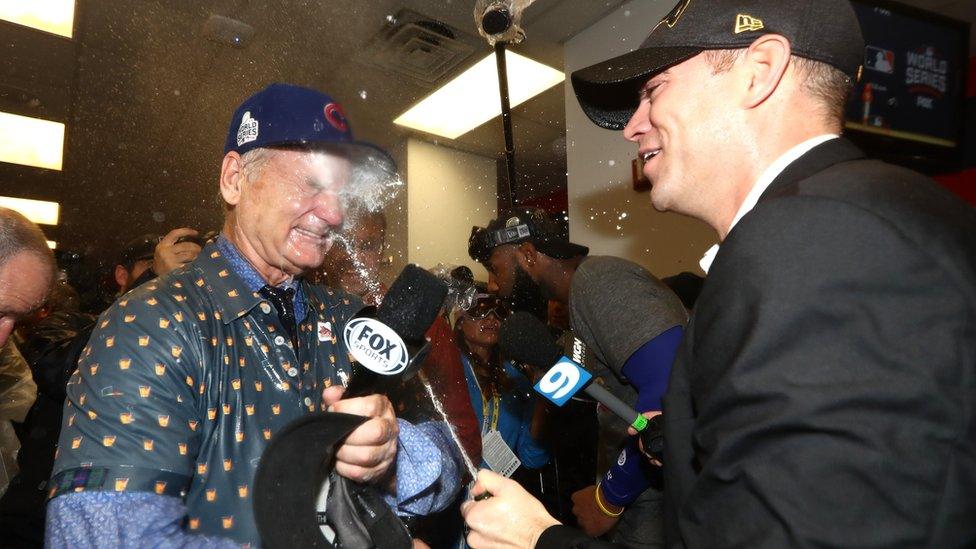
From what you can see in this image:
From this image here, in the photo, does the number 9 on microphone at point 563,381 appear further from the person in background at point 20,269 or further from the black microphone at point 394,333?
the person in background at point 20,269

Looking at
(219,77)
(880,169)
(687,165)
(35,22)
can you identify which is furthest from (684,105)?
(35,22)

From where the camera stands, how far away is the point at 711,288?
2.46ft

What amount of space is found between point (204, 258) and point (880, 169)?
133cm

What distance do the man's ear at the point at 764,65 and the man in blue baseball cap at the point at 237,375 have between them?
915mm

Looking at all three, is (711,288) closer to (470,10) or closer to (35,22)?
(470,10)

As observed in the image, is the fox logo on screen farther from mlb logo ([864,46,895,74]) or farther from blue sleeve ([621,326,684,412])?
mlb logo ([864,46,895,74])

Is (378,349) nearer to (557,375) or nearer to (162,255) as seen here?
(557,375)

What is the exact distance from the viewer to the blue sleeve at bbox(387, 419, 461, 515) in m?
1.26

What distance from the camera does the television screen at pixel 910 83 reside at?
261cm

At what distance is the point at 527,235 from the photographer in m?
2.79

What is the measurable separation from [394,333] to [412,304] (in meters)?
0.08

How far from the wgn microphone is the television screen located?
196 cm

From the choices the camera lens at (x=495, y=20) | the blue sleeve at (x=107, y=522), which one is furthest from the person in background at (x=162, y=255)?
the camera lens at (x=495, y=20)

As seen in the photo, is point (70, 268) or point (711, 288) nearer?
point (711, 288)
